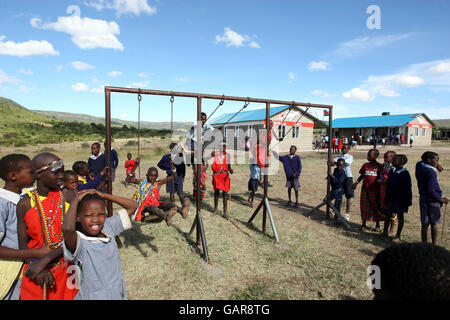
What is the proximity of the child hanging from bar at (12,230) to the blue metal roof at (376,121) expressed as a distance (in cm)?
3958

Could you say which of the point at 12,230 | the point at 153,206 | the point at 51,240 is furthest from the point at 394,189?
the point at 12,230

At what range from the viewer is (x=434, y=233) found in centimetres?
458

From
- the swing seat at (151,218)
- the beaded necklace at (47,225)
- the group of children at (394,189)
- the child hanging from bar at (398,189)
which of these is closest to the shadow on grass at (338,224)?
the group of children at (394,189)

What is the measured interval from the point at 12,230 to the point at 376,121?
142 feet

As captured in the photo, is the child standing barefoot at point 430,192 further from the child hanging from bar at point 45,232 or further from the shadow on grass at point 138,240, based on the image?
the child hanging from bar at point 45,232

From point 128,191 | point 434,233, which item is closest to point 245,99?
point 434,233

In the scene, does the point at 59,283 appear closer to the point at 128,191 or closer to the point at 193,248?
the point at 193,248

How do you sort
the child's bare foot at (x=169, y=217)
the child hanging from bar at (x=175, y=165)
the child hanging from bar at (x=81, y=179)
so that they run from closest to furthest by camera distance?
the child hanging from bar at (x=81, y=179), the child's bare foot at (x=169, y=217), the child hanging from bar at (x=175, y=165)

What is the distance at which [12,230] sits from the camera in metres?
2.21

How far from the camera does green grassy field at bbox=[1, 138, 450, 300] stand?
11.9ft

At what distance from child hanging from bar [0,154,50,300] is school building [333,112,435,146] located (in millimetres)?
39577

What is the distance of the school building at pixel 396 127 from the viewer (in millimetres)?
34031

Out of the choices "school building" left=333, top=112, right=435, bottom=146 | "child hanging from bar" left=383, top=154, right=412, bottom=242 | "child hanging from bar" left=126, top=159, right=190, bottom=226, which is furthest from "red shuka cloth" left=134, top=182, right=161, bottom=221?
"school building" left=333, top=112, right=435, bottom=146

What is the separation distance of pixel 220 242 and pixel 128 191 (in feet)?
19.1
